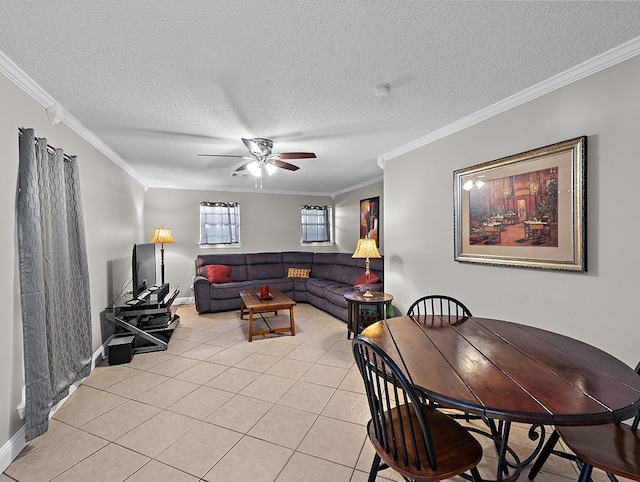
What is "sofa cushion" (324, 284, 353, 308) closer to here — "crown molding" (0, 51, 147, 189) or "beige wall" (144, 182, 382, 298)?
"beige wall" (144, 182, 382, 298)

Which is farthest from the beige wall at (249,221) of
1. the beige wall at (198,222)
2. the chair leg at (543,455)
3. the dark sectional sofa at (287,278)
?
the chair leg at (543,455)

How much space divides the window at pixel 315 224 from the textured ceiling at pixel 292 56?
426 cm

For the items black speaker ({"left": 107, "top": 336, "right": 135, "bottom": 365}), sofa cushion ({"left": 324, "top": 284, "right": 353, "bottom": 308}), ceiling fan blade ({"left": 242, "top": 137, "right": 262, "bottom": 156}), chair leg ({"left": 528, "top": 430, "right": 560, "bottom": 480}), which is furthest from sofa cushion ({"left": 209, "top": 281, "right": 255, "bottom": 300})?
chair leg ({"left": 528, "top": 430, "right": 560, "bottom": 480})

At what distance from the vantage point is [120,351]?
3.17m

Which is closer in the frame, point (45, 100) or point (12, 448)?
point (12, 448)

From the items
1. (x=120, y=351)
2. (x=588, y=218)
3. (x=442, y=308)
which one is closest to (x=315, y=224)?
(x=442, y=308)

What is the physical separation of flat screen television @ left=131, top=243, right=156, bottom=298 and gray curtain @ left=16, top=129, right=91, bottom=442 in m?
0.90

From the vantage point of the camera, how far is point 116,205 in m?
3.97

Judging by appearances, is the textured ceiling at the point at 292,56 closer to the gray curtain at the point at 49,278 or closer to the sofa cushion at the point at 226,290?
the gray curtain at the point at 49,278

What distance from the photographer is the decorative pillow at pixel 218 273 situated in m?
5.59

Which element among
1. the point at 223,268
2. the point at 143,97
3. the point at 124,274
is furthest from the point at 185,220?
the point at 143,97

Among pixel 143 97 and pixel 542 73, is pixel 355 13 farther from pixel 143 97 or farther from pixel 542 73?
pixel 143 97

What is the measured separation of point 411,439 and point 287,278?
17.0ft

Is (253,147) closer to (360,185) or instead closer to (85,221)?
(85,221)
